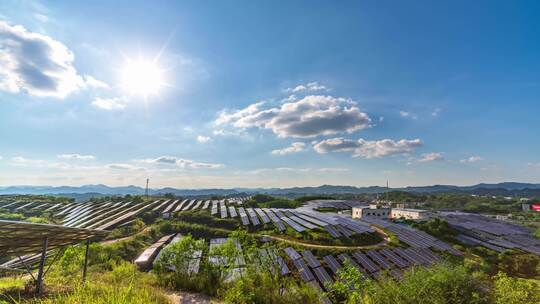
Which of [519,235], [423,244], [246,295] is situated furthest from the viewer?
[519,235]

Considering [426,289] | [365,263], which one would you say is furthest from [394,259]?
[426,289]

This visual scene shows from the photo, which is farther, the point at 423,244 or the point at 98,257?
the point at 423,244

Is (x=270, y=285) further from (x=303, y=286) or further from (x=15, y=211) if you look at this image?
(x=15, y=211)

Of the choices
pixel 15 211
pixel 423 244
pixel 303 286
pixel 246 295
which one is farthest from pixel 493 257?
pixel 15 211

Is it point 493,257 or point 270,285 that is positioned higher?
point 270,285

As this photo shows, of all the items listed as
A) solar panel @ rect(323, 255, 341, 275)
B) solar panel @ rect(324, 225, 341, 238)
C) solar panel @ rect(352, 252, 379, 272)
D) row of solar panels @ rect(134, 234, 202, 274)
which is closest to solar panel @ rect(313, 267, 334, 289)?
solar panel @ rect(323, 255, 341, 275)

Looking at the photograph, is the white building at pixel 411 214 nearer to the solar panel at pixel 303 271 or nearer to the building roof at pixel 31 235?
the solar panel at pixel 303 271

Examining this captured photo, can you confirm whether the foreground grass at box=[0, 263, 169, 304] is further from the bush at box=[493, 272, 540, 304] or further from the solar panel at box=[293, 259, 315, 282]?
the solar panel at box=[293, 259, 315, 282]
